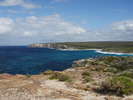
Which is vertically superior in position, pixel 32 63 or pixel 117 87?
pixel 117 87

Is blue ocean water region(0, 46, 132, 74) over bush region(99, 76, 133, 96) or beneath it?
beneath

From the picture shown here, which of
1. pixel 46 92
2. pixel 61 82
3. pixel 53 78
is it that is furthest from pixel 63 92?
pixel 53 78

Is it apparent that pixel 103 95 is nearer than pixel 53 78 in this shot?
Yes

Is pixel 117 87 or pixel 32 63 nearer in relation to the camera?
pixel 117 87

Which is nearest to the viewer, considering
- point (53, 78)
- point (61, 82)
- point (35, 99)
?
point (35, 99)

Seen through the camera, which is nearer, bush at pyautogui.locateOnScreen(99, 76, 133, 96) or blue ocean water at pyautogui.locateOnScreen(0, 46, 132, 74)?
bush at pyautogui.locateOnScreen(99, 76, 133, 96)

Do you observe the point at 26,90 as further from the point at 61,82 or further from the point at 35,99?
the point at 61,82

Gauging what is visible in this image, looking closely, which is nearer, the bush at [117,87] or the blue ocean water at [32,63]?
the bush at [117,87]

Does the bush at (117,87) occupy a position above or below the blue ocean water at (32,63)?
above

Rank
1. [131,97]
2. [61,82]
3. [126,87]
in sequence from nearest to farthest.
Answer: [131,97], [126,87], [61,82]
